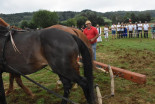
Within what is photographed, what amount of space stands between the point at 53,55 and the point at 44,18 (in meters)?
67.5

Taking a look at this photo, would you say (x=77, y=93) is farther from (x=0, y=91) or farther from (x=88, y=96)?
(x=0, y=91)

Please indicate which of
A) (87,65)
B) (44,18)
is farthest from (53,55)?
(44,18)

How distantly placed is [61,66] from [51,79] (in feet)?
8.98

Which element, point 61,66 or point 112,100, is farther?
point 112,100

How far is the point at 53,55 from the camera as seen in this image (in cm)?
265

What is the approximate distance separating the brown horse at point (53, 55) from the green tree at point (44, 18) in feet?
207

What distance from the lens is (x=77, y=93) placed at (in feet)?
12.9

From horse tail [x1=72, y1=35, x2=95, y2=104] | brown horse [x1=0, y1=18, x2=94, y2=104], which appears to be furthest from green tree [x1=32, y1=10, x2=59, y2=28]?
horse tail [x1=72, y1=35, x2=95, y2=104]

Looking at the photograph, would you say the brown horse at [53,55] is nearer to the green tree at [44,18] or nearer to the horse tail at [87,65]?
the horse tail at [87,65]

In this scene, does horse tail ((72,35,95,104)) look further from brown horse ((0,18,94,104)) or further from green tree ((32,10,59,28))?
green tree ((32,10,59,28))

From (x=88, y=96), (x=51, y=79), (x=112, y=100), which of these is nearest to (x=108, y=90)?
(x=112, y=100)

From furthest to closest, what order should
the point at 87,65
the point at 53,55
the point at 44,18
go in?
the point at 44,18, the point at 87,65, the point at 53,55

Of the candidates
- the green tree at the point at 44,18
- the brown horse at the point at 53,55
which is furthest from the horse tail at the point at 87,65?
the green tree at the point at 44,18

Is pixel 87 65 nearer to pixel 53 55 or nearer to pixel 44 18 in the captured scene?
pixel 53 55
